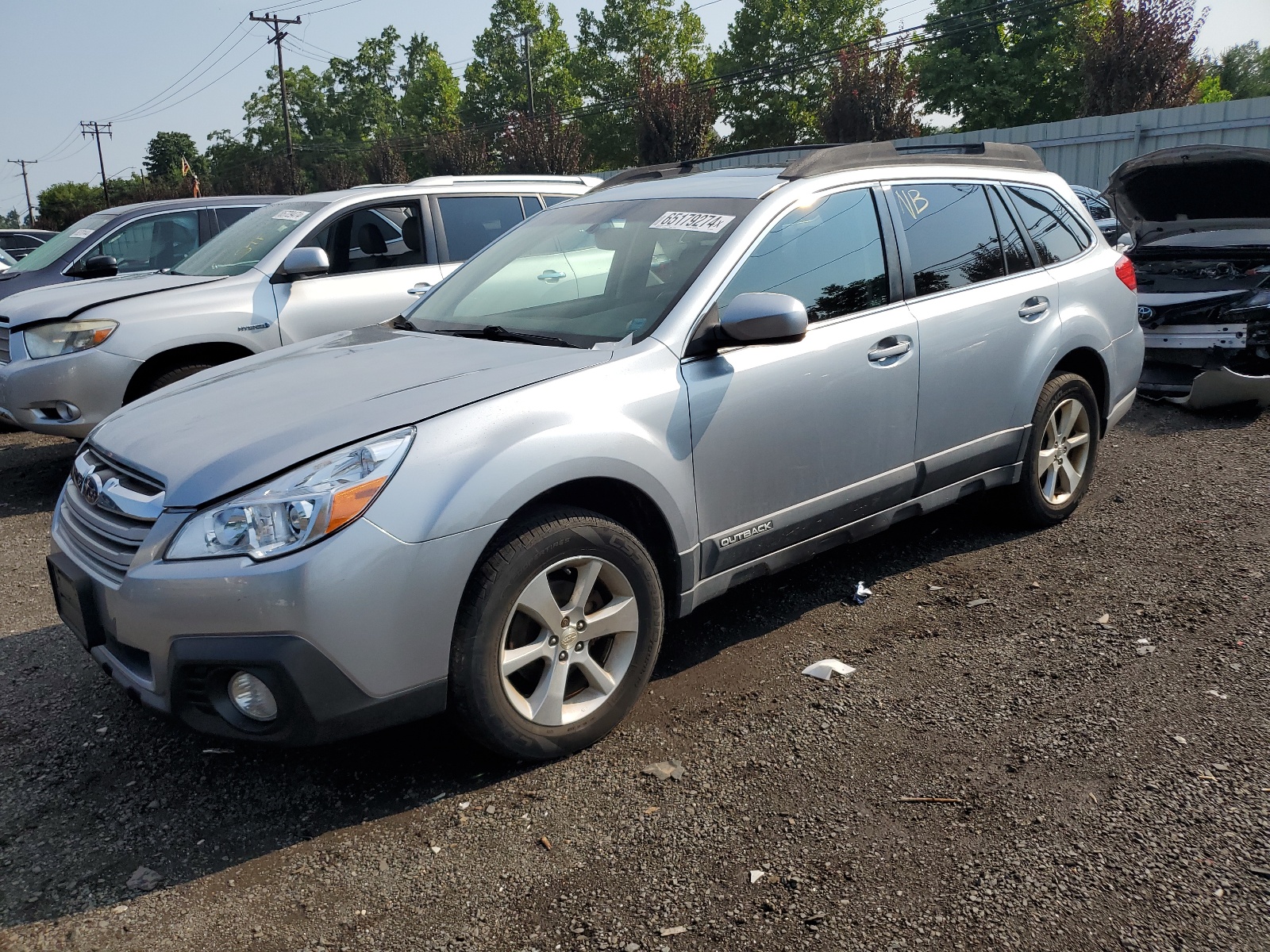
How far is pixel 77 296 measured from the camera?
248 inches

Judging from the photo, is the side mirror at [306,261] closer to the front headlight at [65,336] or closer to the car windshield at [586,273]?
the front headlight at [65,336]

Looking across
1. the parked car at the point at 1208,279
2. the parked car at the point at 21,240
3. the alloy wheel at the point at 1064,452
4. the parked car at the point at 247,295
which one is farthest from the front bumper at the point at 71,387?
the parked car at the point at 21,240

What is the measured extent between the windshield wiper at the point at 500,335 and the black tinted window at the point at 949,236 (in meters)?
1.59

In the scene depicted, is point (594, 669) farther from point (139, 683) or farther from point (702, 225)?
point (702, 225)

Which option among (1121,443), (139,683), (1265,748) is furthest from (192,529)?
(1121,443)

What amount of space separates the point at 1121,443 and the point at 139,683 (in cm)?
626

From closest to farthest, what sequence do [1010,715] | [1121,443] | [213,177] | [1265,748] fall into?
1. [1265,748]
2. [1010,715]
3. [1121,443]
4. [213,177]

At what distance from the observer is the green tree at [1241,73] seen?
73.1 m

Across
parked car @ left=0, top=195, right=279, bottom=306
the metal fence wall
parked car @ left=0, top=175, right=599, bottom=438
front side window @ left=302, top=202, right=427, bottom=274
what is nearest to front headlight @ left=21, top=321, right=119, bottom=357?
parked car @ left=0, top=175, right=599, bottom=438

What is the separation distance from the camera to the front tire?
2787 mm

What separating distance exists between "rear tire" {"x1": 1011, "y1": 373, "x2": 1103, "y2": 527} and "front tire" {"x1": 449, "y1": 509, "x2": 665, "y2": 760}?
2.40 metres

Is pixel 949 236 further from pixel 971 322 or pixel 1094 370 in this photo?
pixel 1094 370

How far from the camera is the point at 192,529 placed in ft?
8.69

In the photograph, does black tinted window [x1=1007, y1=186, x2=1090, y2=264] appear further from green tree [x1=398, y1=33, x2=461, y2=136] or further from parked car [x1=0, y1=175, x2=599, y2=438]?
green tree [x1=398, y1=33, x2=461, y2=136]
